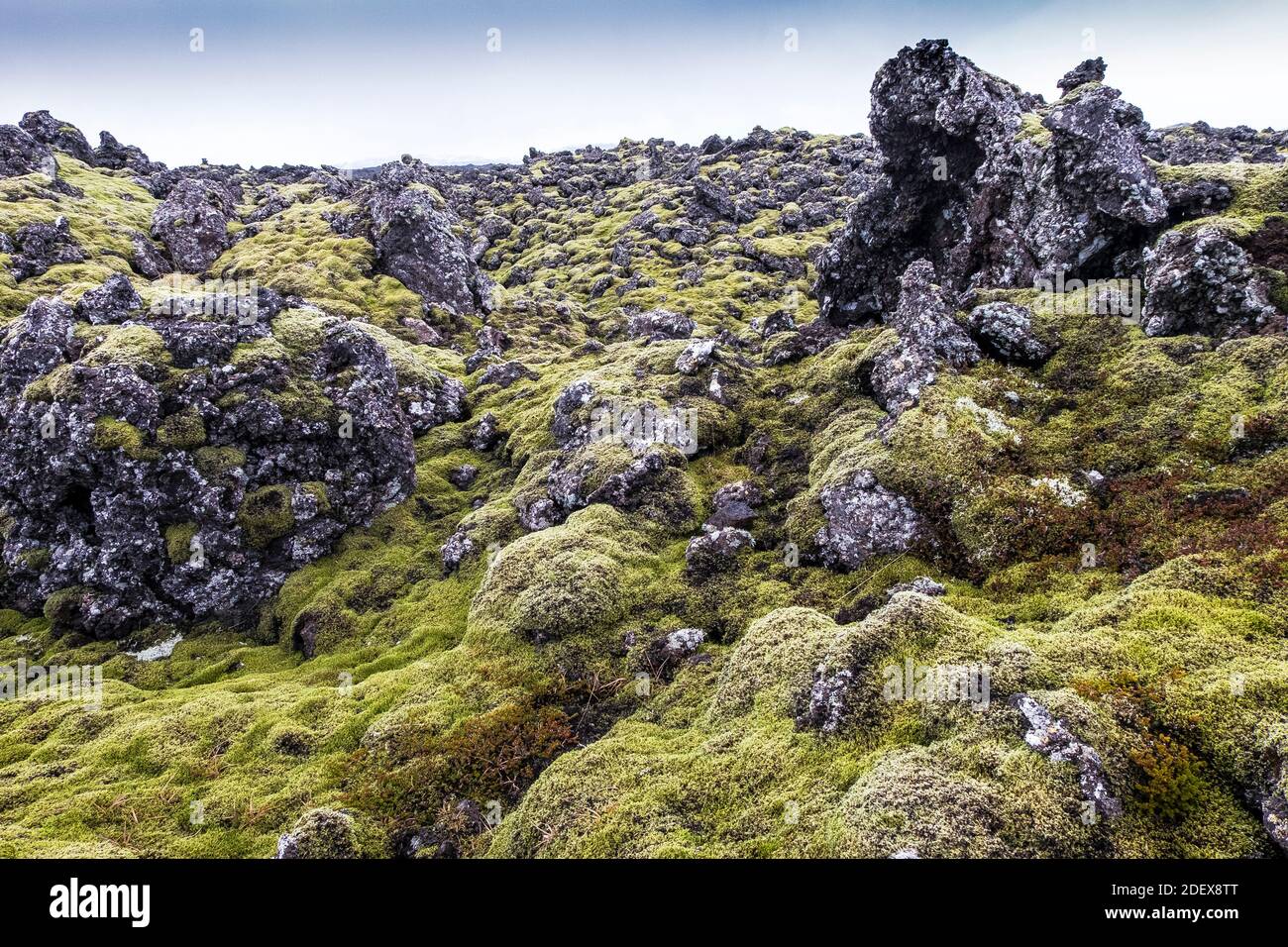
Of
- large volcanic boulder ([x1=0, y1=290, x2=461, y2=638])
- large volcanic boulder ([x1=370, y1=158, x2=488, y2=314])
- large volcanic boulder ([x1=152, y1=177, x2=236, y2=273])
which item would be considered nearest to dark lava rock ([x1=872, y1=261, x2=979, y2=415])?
large volcanic boulder ([x1=0, y1=290, x2=461, y2=638])

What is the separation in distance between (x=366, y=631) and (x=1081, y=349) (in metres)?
18.1

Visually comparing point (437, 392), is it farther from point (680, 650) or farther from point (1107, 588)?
point (1107, 588)

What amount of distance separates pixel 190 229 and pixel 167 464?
38371 millimetres

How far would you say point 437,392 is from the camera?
2533 cm

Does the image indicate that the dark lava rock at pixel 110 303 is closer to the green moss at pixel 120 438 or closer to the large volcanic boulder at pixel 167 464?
the large volcanic boulder at pixel 167 464

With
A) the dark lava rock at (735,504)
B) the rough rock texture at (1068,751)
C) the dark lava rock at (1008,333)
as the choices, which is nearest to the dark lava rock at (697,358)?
the dark lava rock at (735,504)

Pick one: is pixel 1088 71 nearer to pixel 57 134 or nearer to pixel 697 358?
pixel 697 358

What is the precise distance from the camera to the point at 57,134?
72625mm

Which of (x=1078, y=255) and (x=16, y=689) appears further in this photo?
(x=1078, y=255)

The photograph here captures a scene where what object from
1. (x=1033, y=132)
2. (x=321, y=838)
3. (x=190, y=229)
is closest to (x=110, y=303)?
(x=321, y=838)

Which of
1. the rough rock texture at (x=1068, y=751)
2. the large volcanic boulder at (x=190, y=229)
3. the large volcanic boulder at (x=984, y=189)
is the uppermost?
the large volcanic boulder at (x=190, y=229)

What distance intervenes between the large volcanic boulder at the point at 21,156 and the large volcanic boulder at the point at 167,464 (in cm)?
5379

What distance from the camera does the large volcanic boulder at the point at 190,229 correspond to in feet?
144
